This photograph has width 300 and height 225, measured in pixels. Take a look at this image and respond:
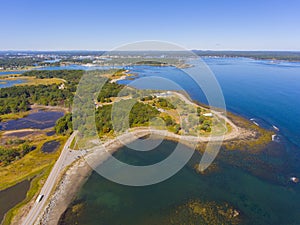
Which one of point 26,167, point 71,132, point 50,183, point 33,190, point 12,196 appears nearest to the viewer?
point 12,196

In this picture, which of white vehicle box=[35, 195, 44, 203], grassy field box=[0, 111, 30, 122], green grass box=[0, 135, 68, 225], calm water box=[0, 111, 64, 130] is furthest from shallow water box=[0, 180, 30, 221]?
grassy field box=[0, 111, 30, 122]

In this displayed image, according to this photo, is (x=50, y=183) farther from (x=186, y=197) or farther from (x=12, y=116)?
(x=12, y=116)

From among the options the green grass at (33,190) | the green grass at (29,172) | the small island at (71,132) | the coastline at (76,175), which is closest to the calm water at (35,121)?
the small island at (71,132)

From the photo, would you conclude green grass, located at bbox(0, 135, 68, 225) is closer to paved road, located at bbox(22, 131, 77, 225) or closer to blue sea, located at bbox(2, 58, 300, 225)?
paved road, located at bbox(22, 131, 77, 225)

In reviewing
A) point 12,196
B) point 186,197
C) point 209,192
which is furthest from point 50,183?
point 209,192

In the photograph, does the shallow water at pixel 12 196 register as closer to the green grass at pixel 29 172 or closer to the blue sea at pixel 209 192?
the green grass at pixel 29 172

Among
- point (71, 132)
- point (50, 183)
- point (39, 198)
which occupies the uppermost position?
point (71, 132)
